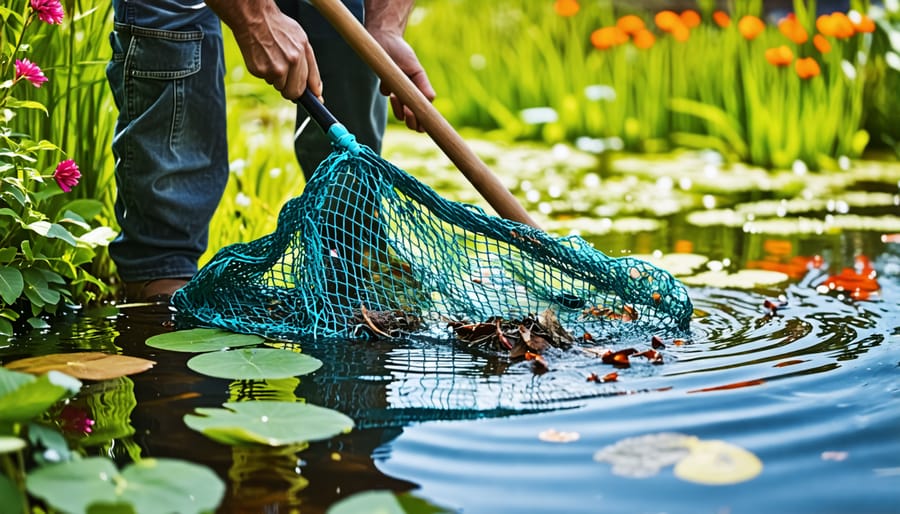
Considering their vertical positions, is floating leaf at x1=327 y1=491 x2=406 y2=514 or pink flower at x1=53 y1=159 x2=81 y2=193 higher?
pink flower at x1=53 y1=159 x2=81 y2=193

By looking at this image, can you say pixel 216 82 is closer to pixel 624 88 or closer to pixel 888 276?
pixel 888 276

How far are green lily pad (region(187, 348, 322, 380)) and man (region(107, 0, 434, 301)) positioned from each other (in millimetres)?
560

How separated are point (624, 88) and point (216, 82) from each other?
3053 mm

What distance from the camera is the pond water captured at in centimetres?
143

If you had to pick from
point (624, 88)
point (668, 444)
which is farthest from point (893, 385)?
point (624, 88)

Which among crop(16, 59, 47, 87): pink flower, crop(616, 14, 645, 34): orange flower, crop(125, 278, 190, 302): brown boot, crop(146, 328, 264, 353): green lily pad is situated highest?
crop(616, 14, 645, 34): orange flower

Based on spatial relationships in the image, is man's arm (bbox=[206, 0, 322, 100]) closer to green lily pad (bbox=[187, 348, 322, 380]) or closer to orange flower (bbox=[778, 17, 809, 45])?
green lily pad (bbox=[187, 348, 322, 380])

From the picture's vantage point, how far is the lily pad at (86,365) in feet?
6.19

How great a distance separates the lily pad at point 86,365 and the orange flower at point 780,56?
335cm

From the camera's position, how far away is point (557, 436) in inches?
63.5

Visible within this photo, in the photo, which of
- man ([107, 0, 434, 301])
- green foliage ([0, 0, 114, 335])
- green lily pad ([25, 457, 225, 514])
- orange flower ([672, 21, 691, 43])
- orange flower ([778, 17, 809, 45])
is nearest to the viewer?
green lily pad ([25, 457, 225, 514])

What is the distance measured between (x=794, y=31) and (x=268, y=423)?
12.3 feet

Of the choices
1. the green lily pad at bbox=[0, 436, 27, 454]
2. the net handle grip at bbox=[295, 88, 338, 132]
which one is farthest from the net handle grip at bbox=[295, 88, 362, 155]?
the green lily pad at bbox=[0, 436, 27, 454]

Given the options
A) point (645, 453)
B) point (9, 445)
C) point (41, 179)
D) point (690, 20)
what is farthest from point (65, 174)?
point (690, 20)
